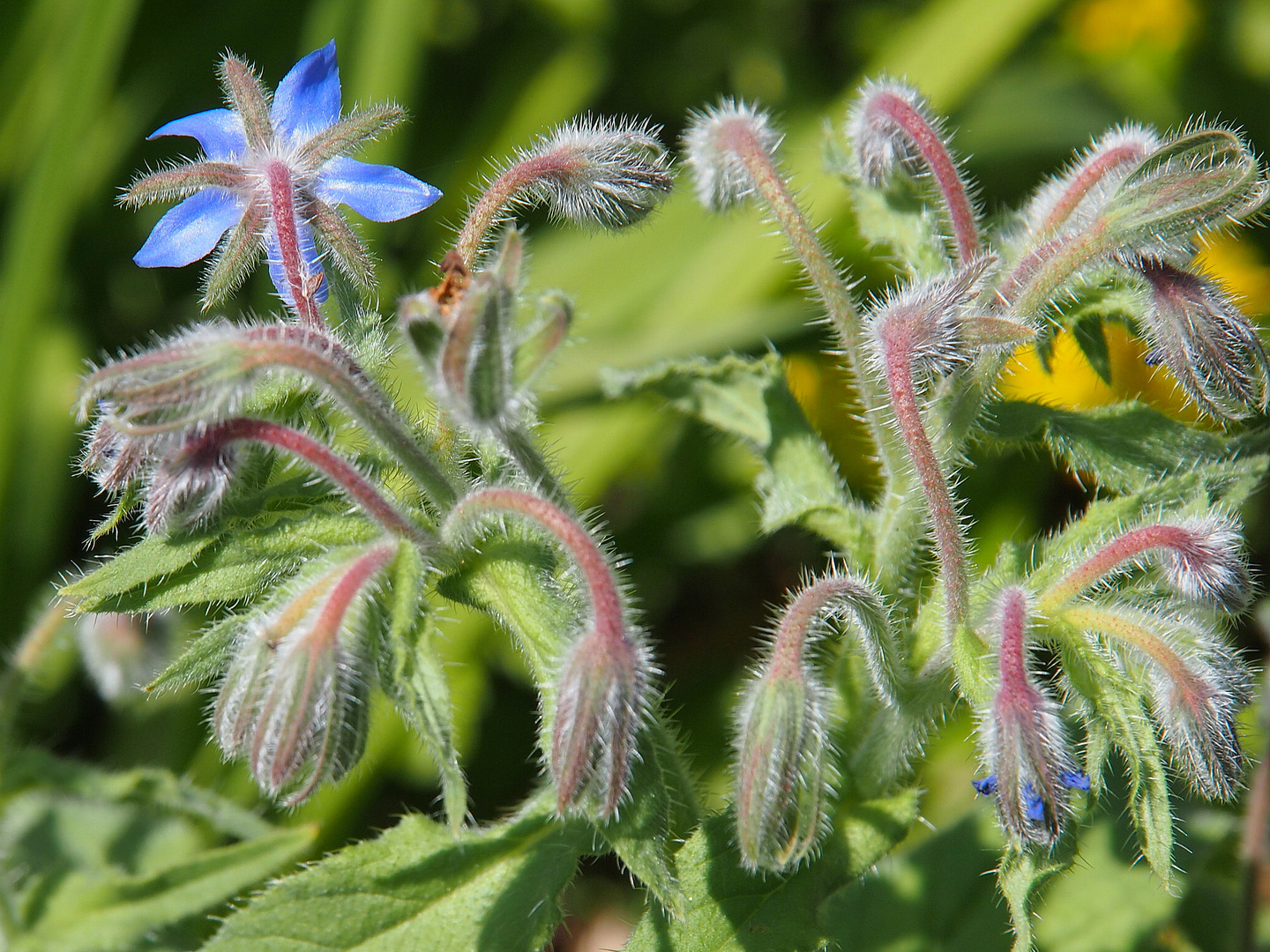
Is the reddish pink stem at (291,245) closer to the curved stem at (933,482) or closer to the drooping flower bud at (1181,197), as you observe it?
the curved stem at (933,482)

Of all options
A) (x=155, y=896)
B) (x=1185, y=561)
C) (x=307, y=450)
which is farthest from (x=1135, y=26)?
(x=155, y=896)

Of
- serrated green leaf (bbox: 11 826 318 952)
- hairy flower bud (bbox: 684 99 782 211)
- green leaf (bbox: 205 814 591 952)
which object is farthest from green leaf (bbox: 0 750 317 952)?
hairy flower bud (bbox: 684 99 782 211)

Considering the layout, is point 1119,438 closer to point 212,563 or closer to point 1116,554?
point 1116,554

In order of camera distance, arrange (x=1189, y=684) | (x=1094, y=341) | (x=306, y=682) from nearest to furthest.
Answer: (x=306, y=682) < (x=1189, y=684) < (x=1094, y=341)

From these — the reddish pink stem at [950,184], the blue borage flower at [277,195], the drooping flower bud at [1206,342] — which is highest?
the blue borage flower at [277,195]

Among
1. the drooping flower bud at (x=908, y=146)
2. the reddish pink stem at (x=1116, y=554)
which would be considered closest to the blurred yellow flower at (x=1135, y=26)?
the drooping flower bud at (x=908, y=146)

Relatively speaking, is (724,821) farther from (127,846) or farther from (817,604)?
(127,846)

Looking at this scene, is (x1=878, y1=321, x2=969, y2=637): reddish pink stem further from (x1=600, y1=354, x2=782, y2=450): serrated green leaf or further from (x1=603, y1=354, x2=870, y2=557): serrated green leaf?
(x1=600, y1=354, x2=782, y2=450): serrated green leaf
